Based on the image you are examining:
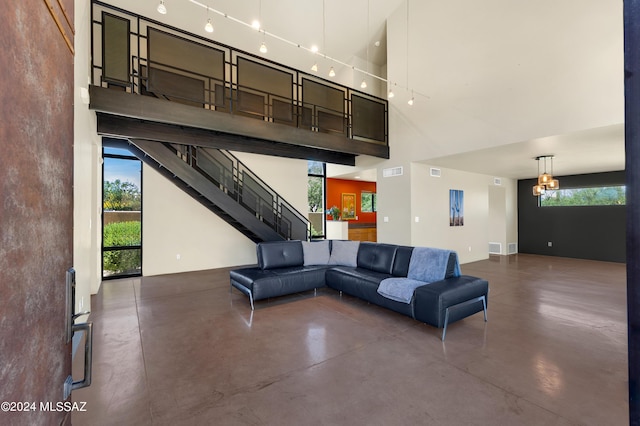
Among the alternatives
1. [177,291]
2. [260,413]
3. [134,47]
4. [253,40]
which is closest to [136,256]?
[177,291]

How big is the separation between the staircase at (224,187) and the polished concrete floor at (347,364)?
213 centimetres

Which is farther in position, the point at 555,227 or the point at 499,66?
the point at 555,227

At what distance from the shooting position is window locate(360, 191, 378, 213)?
11977mm

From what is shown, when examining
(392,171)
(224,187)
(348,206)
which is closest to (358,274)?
(392,171)

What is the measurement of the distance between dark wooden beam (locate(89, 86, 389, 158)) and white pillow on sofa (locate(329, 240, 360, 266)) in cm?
219

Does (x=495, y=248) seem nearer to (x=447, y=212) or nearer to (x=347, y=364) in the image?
(x=447, y=212)

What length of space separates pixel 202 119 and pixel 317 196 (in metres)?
5.87

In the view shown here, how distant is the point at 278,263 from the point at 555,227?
9624 mm

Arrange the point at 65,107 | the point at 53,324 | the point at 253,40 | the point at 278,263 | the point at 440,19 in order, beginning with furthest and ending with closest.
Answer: the point at 253,40
the point at 440,19
the point at 278,263
the point at 65,107
the point at 53,324

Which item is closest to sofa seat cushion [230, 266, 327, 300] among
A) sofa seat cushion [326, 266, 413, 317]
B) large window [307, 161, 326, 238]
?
sofa seat cushion [326, 266, 413, 317]

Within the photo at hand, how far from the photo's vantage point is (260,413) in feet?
6.89

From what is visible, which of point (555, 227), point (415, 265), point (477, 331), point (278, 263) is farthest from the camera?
point (555, 227)

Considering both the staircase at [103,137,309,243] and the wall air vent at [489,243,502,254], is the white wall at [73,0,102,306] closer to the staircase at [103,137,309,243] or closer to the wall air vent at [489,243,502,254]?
the staircase at [103,137,309,243]

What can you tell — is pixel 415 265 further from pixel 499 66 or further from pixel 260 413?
pixel 499 66
